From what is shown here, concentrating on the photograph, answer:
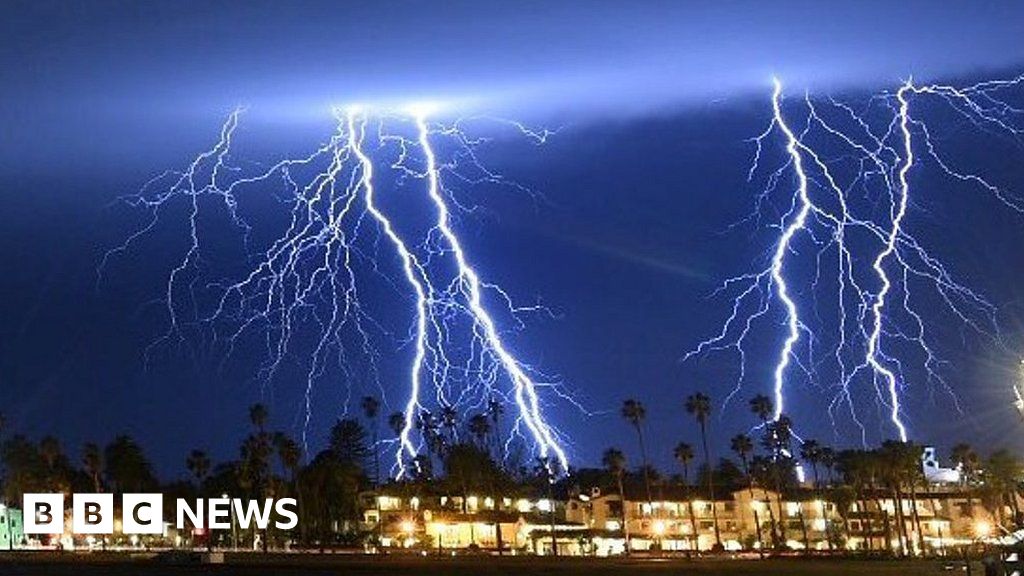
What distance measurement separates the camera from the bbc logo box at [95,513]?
160ft

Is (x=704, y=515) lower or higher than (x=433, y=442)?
lower

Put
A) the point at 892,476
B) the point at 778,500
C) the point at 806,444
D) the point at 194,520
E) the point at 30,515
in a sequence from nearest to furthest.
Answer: the point at 194,520
the point at 30,515
the point at 892,476
the point at 778,500
the point at 806,444

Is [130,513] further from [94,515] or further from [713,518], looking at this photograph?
[713,518]

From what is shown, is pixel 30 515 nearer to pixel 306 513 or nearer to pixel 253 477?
pixel 253 477

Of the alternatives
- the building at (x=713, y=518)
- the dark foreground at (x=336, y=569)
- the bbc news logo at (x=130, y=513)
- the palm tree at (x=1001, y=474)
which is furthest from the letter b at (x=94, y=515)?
the palm tree at (x=1001, y=474)

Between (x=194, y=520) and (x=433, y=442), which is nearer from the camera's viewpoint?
(x=194, y=520)

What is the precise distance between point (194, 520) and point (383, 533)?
125ft

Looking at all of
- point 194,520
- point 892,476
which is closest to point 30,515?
point 194,520

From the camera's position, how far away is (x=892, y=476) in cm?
8250

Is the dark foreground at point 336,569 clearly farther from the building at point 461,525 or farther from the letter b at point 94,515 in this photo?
the building at point 461,525

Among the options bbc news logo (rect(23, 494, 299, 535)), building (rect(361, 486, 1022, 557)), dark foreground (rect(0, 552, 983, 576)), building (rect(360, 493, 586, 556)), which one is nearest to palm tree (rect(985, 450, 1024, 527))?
building (rect(361, 486, 1022, 557))

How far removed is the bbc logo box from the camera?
160ft

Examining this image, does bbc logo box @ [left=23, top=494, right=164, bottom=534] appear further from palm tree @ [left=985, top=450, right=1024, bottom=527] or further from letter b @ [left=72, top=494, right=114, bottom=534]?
palm tree @ [left=985, top=450, right=1024, bottom=527]

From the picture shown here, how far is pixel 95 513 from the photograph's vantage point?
60031 mm
